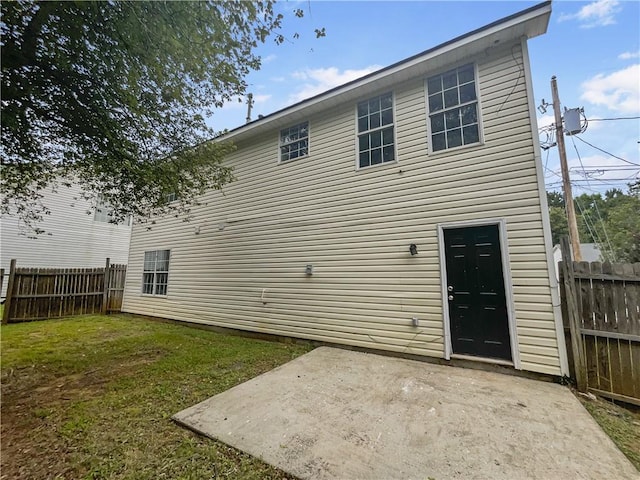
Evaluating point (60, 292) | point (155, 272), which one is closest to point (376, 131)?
point (155, 272)

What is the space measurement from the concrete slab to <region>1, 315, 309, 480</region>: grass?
27cm

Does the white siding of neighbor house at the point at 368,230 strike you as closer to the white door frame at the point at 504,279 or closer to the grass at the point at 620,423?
the white door frame at the point at 504,279

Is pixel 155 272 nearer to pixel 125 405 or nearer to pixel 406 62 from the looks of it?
pixel 125 405

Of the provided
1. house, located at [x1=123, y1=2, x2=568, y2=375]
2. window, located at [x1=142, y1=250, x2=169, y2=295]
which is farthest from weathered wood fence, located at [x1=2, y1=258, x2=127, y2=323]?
house, located at [x1=123, y1=2, x2=568, y2=375]

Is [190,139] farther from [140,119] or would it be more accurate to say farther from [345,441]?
[345,441]

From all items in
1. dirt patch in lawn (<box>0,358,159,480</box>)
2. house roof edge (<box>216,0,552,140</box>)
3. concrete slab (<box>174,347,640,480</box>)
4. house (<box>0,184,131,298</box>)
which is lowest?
dirt patch in lawn (<box>0,358,159,480</box>)

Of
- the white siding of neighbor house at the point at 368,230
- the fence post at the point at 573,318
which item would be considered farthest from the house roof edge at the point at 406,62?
the fence post at the point at 573,318

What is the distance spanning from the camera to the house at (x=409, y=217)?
409 cm

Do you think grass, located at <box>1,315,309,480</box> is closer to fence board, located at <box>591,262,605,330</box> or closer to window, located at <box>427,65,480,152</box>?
fence board, located at <box>591,262,605,330</box>

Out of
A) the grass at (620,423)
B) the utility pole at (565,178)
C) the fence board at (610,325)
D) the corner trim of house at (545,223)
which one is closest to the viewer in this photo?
the grass at (620,423)

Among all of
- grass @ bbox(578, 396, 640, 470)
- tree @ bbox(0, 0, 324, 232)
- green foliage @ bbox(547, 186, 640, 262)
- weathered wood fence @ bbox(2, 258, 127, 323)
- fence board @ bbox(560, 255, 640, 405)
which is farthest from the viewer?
green foliage @ bbox(547, 186, 640, 262)

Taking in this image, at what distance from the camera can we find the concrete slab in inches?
81.8

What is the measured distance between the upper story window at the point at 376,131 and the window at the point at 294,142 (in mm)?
1419

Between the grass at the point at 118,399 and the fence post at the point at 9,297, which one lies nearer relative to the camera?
the grass at the point at 118,399
